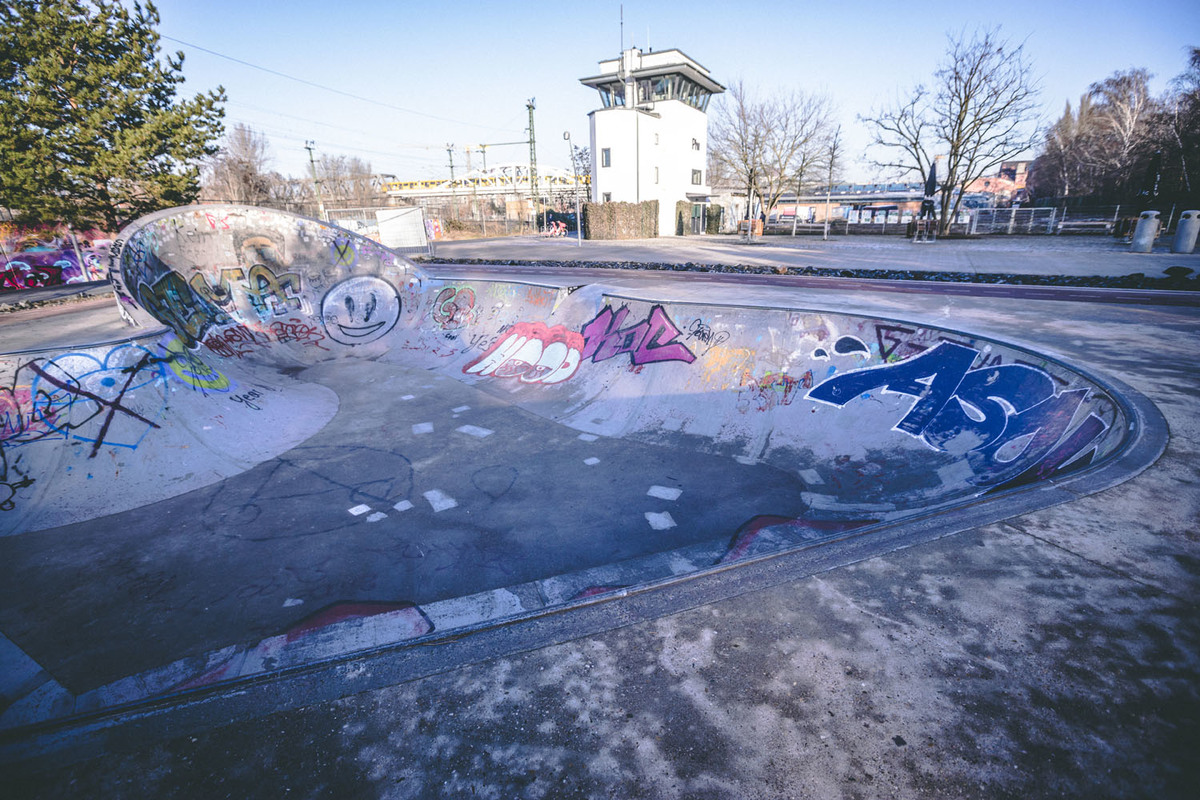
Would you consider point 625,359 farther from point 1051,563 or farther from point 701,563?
point 1051,563

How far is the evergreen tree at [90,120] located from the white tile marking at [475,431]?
2047cm

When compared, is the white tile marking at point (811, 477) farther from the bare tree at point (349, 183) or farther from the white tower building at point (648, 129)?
the bare tree at point (349, 183)

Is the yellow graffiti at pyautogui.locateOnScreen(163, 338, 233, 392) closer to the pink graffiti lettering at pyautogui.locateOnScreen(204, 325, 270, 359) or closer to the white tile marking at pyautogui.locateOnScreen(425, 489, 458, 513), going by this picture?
the pink graffiti lettering at pyautogui.locateOnScreen(204, 325, 270, 359)

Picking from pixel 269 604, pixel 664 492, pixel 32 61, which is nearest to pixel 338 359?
pixel 269 604

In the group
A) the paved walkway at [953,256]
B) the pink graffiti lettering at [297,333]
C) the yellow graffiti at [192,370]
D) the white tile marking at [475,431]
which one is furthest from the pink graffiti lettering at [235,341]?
the paved walkway at [953,256]

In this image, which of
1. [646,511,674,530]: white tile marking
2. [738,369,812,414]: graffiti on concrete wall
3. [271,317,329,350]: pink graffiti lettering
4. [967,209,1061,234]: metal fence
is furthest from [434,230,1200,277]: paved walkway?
[646,511,674,530]: white tile marking

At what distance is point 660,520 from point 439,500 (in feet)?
9.41

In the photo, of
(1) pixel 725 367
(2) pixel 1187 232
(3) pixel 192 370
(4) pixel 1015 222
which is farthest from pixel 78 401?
(4) pixel 1015 222

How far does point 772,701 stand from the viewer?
221cm

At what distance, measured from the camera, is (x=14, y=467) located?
243 inches

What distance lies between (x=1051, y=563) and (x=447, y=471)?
21.1ft

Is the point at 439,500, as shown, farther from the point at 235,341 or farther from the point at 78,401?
the point at 235,341

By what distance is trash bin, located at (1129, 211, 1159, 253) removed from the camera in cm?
1784

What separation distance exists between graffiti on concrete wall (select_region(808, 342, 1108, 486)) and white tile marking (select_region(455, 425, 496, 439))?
533 cm
